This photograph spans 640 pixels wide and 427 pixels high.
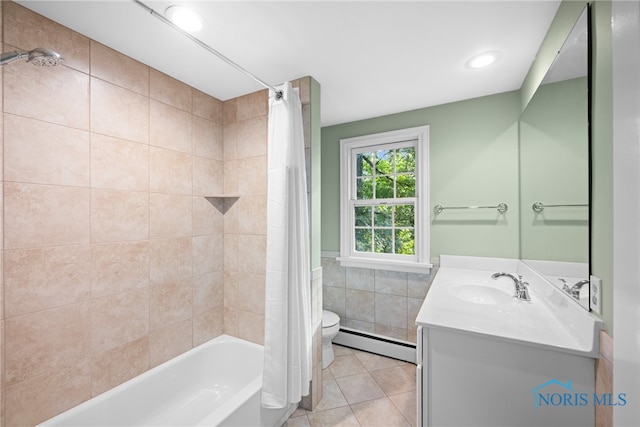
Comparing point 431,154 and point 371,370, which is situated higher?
point 431,154

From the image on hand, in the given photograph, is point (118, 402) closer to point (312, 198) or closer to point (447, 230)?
point (312, 198)

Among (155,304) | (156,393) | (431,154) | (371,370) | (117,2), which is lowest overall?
(371,370)

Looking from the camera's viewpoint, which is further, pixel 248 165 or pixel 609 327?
pixel 248 165

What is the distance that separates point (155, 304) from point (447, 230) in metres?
2.28

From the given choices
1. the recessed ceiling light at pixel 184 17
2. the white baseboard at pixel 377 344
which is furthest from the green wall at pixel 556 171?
the recessed ceiling light at pixel 184 17

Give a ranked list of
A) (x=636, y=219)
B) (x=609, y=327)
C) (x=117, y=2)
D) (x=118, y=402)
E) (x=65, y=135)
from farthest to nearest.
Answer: (x=118, y=402), (x=65, y=135), (x=117, y=2), (x=609, y=327), (x=636, y=219)

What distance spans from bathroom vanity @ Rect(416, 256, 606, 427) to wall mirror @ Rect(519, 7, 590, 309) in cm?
17

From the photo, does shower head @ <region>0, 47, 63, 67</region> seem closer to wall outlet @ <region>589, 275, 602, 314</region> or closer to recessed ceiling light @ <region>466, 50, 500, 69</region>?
recessed ceiling light @ <region>466, 50, 500, 69</region>

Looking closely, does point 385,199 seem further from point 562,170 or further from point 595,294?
point 595,294

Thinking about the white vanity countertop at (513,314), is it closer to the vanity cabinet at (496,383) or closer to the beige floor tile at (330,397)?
the vanity cabinet at (496,383)

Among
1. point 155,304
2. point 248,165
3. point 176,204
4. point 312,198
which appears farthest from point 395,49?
point 155,304

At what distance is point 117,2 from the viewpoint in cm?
122

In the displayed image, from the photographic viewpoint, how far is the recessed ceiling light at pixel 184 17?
1264 mm

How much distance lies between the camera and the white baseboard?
2.50 metres
